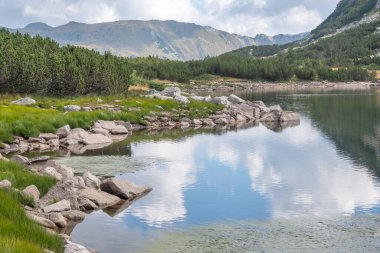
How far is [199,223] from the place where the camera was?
23.6 metres

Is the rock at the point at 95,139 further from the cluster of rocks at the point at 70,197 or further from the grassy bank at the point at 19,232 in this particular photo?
the grassy bank at the point at 19,232

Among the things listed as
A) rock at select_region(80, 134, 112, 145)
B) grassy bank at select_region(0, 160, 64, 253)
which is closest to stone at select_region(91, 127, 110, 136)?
rock at select_region(80, 134, 112, 145)

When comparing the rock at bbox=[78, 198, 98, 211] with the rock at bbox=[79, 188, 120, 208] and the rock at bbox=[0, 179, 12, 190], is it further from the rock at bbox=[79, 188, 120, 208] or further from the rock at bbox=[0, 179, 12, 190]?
the rock at bbox=[0, 179, 12, 190]

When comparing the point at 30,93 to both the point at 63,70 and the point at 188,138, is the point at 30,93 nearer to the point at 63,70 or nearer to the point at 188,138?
the point at 63,70

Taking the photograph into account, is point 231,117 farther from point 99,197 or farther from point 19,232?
point 19,232

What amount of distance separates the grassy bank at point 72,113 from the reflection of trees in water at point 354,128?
1734 cm

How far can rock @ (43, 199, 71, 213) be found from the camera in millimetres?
22595

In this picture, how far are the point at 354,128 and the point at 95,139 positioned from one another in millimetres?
31418

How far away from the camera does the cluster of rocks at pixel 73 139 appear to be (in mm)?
43719

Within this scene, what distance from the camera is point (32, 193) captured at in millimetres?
23453

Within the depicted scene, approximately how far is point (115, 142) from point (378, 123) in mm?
35235

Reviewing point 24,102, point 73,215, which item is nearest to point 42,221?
point 73,215

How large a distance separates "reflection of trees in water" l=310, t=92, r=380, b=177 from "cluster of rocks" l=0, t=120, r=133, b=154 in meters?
22.5

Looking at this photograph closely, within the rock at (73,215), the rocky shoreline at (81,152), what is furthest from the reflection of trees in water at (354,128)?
the rock at (73,215)
